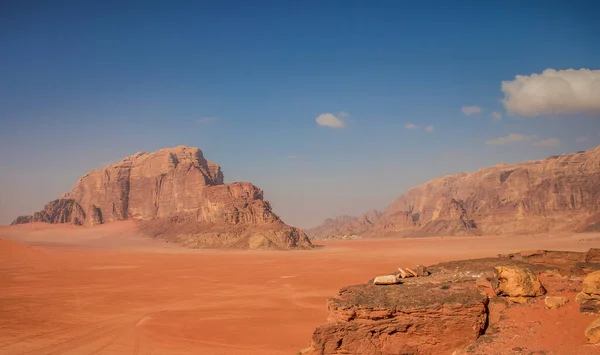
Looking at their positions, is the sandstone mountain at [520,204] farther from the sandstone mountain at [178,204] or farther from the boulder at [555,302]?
the boulder at [555,302]

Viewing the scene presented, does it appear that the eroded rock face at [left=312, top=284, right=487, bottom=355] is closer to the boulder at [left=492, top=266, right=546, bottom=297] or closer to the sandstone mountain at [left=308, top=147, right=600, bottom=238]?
the boulder at [left=492, top=266, right=546, bottom=297]

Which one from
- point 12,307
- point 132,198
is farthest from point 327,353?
point 132,198

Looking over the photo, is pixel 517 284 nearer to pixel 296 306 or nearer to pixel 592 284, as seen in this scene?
pixel 592 284

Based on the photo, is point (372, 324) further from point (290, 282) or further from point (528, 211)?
point (528, 211)

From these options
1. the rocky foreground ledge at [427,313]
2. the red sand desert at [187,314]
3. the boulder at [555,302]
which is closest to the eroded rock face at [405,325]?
the rocky foreground ledge at [427,313]

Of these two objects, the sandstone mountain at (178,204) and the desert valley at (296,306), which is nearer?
the desert valley at (296,306)

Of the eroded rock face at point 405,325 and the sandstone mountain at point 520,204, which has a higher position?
the sandstone mountain at point 520,204

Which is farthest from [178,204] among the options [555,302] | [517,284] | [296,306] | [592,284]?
[592,284]

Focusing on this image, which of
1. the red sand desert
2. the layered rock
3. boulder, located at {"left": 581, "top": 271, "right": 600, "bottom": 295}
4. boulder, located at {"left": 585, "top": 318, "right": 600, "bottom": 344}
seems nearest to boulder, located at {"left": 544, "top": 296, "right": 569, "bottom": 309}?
the red sand desert
